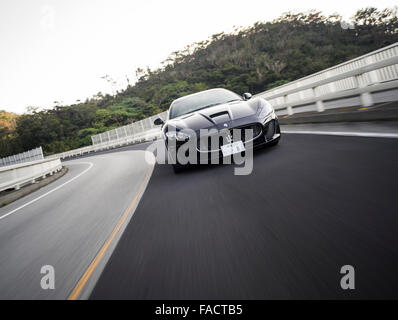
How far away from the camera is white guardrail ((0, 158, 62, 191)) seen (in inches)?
416

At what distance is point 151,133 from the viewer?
1054 inches

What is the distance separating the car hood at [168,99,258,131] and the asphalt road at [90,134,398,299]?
1.06 meters

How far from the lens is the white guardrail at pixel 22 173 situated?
1057 centimetres

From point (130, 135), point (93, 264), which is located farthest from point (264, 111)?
point (130, 135)

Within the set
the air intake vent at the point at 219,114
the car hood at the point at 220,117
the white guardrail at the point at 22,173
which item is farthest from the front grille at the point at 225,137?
the white guardrail at the point at 22,173

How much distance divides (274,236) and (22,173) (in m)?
12.9

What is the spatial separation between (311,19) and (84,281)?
8486 cm

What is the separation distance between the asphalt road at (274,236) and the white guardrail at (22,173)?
30.0ft

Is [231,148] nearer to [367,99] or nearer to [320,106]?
[367,99]

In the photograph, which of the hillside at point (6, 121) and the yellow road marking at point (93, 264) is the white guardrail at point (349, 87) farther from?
the hillside at point (6, 121)

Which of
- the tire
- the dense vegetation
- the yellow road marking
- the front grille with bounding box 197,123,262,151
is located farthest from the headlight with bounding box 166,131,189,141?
the dense vegetation

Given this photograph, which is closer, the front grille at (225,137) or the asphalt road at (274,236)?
the asphalt road at (274,236)
